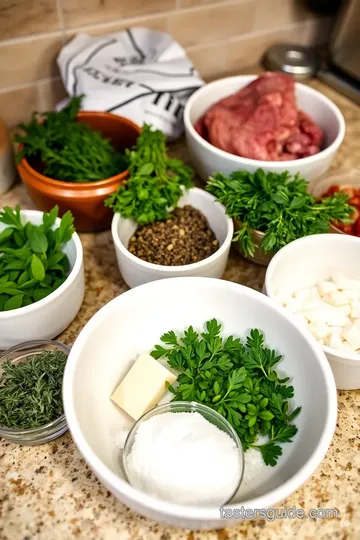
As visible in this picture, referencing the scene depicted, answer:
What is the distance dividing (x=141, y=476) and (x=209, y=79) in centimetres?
107

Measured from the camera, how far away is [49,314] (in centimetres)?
72

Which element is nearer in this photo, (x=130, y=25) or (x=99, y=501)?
(x=99, y=501)

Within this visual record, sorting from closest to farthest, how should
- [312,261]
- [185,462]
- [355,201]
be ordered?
[185,462]
[312,261]
[355,201]

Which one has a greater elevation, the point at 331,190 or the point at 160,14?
the point at 160,14

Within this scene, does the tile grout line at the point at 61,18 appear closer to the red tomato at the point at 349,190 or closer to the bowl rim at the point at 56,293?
the bowl rim at the point at 56,293

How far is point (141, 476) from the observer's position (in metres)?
0.58

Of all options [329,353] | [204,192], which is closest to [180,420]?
[329,353]

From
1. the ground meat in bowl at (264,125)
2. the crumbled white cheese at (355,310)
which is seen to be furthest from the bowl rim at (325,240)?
the ground meat in bowl at (264,125)

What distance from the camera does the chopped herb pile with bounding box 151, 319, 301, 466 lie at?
2.06 feet

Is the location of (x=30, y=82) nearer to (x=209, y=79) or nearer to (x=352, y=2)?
(x=209, y=79)

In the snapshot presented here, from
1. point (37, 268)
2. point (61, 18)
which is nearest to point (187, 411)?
point (37, 268)

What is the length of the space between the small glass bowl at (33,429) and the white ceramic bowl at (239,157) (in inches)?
17.5

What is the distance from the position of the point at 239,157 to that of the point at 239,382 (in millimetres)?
430

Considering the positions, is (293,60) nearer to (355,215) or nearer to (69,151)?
(355,215)
